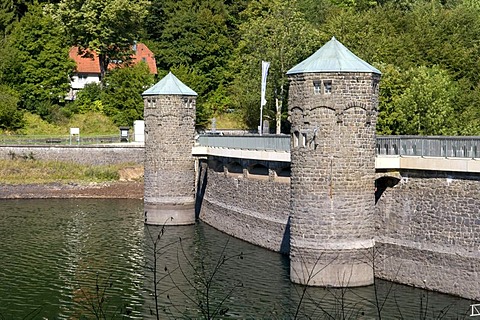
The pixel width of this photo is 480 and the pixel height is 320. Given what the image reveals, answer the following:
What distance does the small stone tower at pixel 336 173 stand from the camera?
24.6 metres

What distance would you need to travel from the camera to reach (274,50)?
5416 centimetres

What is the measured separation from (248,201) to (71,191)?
2123 cm

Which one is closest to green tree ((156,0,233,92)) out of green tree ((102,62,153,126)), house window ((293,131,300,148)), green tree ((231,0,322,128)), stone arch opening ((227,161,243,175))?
green tree ((102,62,153,126))

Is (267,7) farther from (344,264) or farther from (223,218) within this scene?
(344,264)

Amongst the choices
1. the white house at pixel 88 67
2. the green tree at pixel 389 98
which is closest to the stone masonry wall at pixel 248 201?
the green tree at pixel 389 98

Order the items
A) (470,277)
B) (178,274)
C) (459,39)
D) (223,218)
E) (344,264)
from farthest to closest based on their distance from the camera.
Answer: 1. (459,39)
2. (223,218)
3. (178,274)
4. (344,264)
5. (470,277)

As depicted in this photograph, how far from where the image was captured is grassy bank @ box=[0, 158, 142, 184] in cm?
5434

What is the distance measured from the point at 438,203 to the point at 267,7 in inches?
1901

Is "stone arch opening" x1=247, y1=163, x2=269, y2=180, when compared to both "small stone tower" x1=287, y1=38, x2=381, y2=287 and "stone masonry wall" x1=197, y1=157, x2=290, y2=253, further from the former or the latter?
"small stone tower" x1=287, y1=38, x2=381, y2=287

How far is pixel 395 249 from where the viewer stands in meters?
25.6

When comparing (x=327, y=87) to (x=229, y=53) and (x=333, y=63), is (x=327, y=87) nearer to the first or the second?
(x=333, y=63)

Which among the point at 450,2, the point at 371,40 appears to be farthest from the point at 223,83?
the point at 371,40

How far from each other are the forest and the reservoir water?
44.8 feet

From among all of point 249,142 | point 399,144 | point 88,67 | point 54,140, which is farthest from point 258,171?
point 88,67
